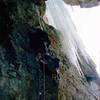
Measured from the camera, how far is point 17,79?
6402mm

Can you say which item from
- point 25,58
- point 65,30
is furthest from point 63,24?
point 25,58

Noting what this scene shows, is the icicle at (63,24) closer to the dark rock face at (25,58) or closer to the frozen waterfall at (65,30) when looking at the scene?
the frozen waterfall at (65,30)

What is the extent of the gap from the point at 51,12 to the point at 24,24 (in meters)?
4.45

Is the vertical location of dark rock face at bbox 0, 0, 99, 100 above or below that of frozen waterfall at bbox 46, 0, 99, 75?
below

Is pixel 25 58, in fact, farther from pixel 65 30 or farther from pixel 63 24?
pixel 63 24

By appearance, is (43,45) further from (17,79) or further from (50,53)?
(17,79)

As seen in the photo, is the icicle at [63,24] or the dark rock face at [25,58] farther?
the icicle at [63,24]

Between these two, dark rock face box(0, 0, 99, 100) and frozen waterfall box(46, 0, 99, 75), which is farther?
frozen waterfall box(46, 0, 99, 75)

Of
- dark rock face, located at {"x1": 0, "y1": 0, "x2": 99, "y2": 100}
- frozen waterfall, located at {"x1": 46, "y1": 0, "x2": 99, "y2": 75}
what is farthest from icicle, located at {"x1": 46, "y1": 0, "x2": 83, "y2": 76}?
dark rock face, located at {"x1": 0, "y1": 0, "x2": 99, "y2": 100}

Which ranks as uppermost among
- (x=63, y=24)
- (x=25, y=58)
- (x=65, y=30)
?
(x=63, y=24)

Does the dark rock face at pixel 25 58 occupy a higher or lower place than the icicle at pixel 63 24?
lower

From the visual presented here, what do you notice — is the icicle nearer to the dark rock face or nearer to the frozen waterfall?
the frozen waterfall

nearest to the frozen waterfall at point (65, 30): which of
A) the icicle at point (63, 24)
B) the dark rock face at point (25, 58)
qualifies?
the icicle at point (63, 24)

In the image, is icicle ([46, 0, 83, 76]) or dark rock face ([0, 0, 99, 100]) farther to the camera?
icicle ([46, 0, 83, 76])
